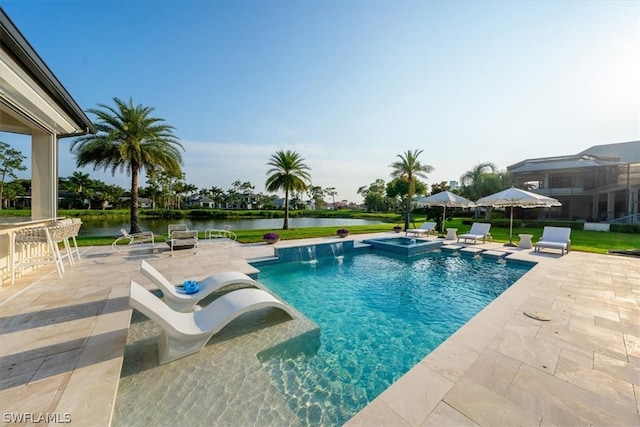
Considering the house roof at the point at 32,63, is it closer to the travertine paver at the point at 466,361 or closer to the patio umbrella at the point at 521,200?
the travertine paver at the point at 466,361

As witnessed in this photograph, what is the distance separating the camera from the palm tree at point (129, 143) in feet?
44.5

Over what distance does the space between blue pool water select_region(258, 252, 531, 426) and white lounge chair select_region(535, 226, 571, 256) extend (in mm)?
2236

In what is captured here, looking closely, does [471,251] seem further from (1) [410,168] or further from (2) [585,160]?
(2) [585,160]

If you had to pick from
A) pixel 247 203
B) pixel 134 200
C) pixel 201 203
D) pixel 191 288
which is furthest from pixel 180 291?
pixel 201 203

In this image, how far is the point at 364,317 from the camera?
478 centimetres

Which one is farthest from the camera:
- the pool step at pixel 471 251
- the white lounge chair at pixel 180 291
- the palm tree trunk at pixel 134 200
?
the palm tree trunk at pixel 134 200

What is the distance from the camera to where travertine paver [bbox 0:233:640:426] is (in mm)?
2123

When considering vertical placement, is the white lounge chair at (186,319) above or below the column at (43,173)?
below

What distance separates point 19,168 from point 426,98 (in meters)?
13.4

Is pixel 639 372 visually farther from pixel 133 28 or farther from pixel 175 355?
pixel 133 28

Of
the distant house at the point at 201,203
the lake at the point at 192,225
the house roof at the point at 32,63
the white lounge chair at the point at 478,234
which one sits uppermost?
the house roof at the point at 32,63

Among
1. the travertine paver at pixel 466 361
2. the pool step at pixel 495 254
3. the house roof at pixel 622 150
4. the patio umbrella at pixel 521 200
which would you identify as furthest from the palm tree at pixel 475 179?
the travertine paver at pixel 466 361

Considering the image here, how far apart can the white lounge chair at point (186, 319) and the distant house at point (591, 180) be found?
1311 inches

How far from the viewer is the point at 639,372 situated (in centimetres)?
274
